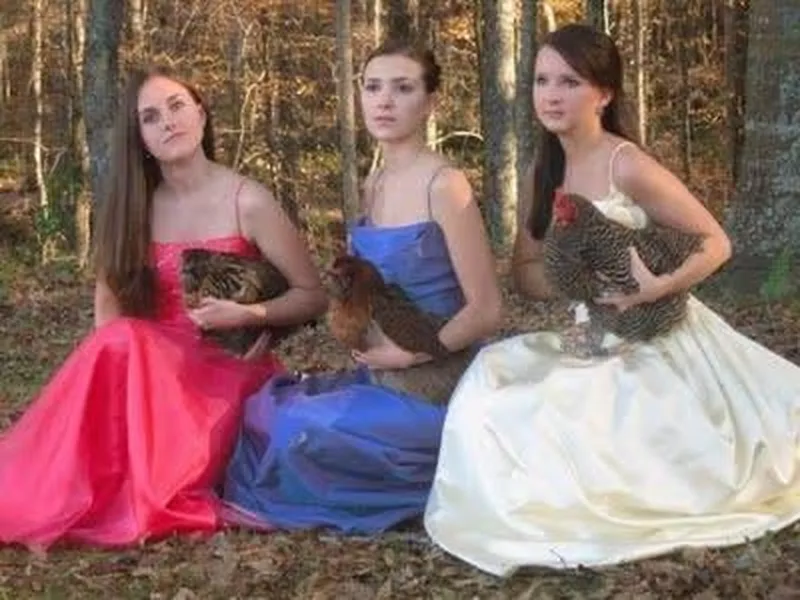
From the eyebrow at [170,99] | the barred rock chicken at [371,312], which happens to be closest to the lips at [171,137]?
the eyebrow at [170,99]

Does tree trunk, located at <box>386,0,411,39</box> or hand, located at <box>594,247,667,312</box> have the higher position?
tree trunk, located at <box>386,0,411,39</box>

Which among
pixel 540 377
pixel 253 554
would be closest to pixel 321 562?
pixel 253 554

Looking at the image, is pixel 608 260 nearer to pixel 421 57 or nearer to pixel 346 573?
pixel 421 57

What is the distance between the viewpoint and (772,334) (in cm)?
695

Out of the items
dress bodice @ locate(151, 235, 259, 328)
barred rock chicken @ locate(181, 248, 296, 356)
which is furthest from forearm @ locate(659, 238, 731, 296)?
dress bodice @ locate(151, 235, 259, 328)

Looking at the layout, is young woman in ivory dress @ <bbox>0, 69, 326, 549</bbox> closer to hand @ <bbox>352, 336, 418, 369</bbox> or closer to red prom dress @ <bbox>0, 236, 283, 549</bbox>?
red prom dress @ <bbox>0, 236, 283, 549</bbox>

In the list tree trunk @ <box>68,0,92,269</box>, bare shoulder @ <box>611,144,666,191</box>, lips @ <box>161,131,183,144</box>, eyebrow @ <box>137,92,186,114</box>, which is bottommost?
tree trunk @ <box>68,0,92,269</box>

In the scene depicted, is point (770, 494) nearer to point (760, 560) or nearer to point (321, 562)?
point (760, 560)

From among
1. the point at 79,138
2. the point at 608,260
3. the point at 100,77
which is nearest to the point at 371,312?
the point at 608,260

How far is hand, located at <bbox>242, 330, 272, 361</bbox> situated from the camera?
451cm

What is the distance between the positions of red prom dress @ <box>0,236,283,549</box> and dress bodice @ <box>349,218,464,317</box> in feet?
2.22

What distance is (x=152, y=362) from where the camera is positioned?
4.22m

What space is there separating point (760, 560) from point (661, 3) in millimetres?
21319

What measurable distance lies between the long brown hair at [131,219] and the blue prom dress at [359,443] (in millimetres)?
572
